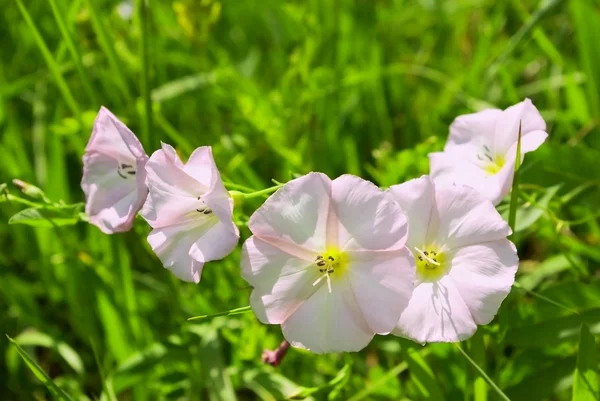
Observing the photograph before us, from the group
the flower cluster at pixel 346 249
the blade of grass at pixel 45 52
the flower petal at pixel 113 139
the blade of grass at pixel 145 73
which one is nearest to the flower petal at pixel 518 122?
the flower cluster at pixel 346 249

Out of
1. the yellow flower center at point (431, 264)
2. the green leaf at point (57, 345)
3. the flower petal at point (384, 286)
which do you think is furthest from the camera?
the green leaf at point (57, 345)

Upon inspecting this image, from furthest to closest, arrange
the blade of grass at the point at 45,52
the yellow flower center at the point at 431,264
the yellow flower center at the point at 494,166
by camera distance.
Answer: the blade of grass at the point at 45,52 → the yellow flower center at the point at 494,166 → the yellow flower center at the point at 431,264

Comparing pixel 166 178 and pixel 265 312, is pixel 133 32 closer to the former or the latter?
pixel 166 178

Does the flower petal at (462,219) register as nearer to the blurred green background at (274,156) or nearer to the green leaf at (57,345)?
the blurred green background at (274,156)

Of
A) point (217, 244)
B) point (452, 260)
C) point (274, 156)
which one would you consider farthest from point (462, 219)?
point (274, 156)

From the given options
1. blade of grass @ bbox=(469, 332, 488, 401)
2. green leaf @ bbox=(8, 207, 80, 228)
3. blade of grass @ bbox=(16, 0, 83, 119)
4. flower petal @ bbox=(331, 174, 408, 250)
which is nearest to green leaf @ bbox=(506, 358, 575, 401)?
blade of grass @ bbox=(469, 332, 488, 401)

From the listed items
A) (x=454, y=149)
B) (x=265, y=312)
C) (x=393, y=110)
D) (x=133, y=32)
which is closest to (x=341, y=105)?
(x=393, y=110)
